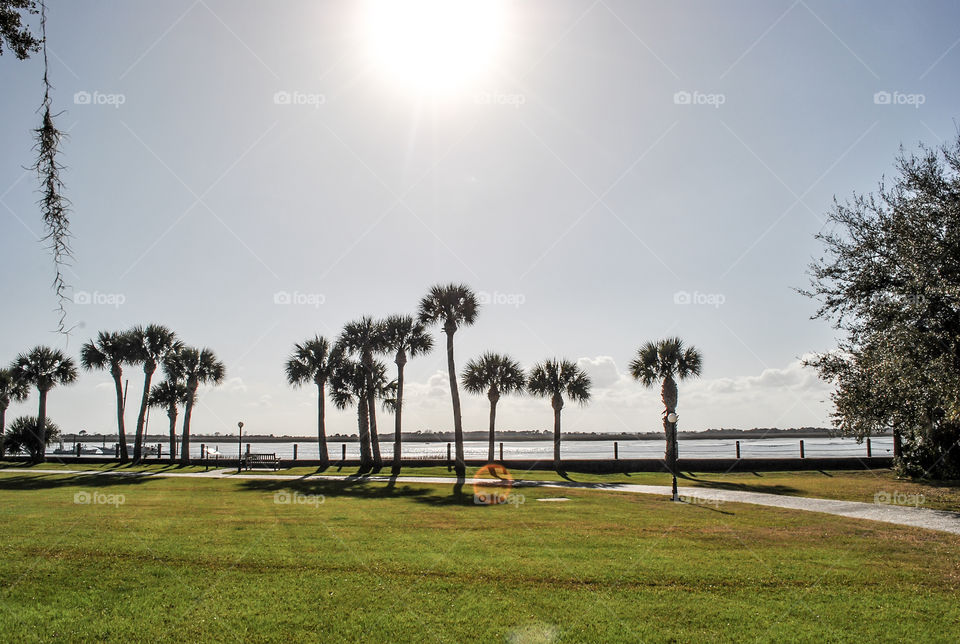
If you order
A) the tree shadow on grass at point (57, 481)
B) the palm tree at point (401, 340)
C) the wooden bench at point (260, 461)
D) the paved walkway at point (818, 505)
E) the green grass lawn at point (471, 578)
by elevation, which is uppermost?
the palm tree at point (401, 340)

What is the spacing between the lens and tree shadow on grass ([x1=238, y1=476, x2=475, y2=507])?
2136 centimetres

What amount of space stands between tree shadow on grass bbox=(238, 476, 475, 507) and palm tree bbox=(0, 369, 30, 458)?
126ft

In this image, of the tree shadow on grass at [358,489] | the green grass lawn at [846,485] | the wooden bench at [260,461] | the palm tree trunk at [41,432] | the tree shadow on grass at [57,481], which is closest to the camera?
the green grass lawn at [846,485]

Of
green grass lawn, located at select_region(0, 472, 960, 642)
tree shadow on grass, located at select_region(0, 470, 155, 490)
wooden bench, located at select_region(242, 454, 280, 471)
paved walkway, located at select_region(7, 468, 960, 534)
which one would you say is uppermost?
green grass lawn, located at select_region(0, 472, 960, 642)

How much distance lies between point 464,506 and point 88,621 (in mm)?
12363

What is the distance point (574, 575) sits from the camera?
938 centimetres

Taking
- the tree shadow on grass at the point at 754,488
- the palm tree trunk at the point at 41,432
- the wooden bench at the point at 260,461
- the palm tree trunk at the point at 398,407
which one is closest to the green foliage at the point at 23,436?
the palm tree trunk at the point at 41,432

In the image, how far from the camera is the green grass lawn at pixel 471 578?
23.6 ft

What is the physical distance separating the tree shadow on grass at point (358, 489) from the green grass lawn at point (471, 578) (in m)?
5.57

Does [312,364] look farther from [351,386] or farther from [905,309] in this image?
[905,309]

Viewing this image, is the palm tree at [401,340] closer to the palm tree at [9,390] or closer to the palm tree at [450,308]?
the palm tree at [450,308]

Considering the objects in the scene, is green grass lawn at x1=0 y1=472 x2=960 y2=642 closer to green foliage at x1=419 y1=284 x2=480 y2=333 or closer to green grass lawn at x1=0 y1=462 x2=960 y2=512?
green grass lawn at x1=0 y1=462 x2=960 y2=512

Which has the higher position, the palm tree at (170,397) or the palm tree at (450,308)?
the palm tree at (450,308)

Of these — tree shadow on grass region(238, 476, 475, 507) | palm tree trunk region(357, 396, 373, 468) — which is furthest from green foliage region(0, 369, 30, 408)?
tree shadow on grass region(238, 476, 475, 507)
